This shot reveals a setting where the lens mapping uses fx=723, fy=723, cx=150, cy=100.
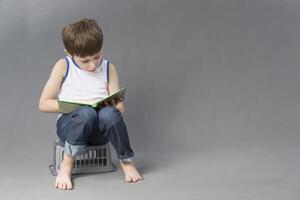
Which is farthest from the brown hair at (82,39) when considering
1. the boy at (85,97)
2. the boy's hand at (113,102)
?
the boy's hand at (113,102)

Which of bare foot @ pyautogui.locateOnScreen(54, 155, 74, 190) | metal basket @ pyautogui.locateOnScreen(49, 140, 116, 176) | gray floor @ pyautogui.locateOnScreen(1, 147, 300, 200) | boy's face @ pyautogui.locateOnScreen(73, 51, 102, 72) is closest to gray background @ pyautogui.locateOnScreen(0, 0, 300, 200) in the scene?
gray floor @ pyautogui.locateOnScreen(1, 147, 300, 200)

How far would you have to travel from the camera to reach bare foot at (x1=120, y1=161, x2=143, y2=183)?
2.83 meters

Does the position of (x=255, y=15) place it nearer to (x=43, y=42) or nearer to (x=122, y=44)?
(x=122, y=44)

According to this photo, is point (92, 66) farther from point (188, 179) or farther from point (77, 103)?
point (188, 179)

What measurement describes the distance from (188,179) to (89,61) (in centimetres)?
61

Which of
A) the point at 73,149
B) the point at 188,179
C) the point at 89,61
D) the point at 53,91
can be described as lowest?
the point at 188,179

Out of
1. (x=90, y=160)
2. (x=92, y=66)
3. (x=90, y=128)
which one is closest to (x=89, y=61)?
(x=92, y=66)

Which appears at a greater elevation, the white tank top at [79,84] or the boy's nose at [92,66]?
the boy's nose at [92,66]

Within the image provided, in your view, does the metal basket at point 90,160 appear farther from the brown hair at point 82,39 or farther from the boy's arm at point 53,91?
the brown hair at point 82,39

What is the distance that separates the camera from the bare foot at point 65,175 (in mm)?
2752

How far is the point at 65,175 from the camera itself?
2805mm

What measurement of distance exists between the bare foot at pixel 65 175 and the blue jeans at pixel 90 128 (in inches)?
1.5

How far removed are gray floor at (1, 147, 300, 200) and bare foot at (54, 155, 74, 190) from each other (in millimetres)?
29

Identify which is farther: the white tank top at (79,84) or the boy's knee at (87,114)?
the white tank top at (79,84)
